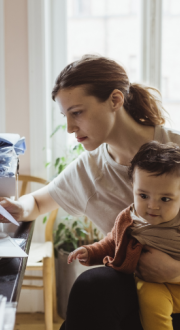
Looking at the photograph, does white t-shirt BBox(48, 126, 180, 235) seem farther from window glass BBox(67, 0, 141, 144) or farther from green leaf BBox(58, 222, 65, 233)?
window glass BBox(67, 0, 141, 144)

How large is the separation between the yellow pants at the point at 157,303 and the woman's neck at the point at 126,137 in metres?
0.46

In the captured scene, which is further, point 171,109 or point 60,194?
point 171,109

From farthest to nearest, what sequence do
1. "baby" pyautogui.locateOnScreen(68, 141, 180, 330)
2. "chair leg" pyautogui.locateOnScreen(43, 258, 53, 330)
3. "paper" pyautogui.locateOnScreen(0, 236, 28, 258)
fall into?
"chair leg" pyautogui.locateOnScreen(43, 258, 53, 330)
"baby" pyautogui.locateOnScreen(68, 141, 180, 330)
"paper" pyautogui.locateOnScreen(0, 236, 28, 258)

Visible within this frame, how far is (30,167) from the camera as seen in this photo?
2.21m

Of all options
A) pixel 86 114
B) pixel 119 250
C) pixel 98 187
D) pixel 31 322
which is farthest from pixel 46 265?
pixel 86 114

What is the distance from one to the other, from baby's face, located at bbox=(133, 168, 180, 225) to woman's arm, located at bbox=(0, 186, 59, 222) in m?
0.42

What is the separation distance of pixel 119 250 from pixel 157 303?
19cm

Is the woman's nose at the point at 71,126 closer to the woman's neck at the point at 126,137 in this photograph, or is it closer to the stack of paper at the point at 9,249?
the woman's neck at the point at 126,137

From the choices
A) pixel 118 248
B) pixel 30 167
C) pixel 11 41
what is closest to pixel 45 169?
pixel 30 167

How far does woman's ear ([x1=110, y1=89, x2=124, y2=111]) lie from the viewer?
121 centimetres

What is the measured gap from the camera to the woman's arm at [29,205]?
116 cm

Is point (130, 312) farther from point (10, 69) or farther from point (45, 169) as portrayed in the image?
point (10, 69)

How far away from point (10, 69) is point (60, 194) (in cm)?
115

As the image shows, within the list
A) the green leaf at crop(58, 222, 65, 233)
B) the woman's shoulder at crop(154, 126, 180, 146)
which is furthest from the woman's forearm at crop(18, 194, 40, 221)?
the green leaf at crop(58, 222, 65, 233)
